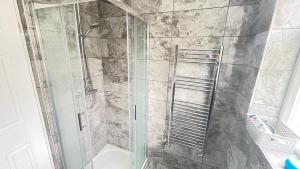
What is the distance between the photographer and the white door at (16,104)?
3.11ft

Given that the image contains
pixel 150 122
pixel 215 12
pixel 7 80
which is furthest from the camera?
pixel 150 122

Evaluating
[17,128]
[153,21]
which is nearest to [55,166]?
[17,128]

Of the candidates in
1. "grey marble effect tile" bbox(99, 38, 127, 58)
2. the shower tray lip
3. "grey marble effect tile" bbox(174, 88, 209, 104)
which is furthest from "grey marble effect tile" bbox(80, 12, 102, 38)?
the shower tray lip

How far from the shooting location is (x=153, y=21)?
5.00ft

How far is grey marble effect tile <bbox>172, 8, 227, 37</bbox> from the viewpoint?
1.31 m

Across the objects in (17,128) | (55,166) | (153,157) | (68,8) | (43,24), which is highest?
(68,8)

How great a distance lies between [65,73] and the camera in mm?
1201

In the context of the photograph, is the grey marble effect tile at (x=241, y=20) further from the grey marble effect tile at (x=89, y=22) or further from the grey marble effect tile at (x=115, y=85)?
the grey marble effect tile at (x=89, y=22)

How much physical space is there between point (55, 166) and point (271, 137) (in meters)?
1.91

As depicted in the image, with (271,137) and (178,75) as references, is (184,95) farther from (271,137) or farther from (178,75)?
(271,137)

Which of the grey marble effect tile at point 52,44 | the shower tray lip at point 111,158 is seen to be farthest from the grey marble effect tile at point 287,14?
the shower tray lip at point 111,158

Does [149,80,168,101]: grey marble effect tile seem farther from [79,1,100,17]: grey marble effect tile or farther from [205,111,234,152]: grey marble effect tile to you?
[79,1,100,17]: grey marble effect tile

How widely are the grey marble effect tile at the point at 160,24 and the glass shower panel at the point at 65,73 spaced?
2.62ft

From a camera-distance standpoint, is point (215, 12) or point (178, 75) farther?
point (178, 75)
